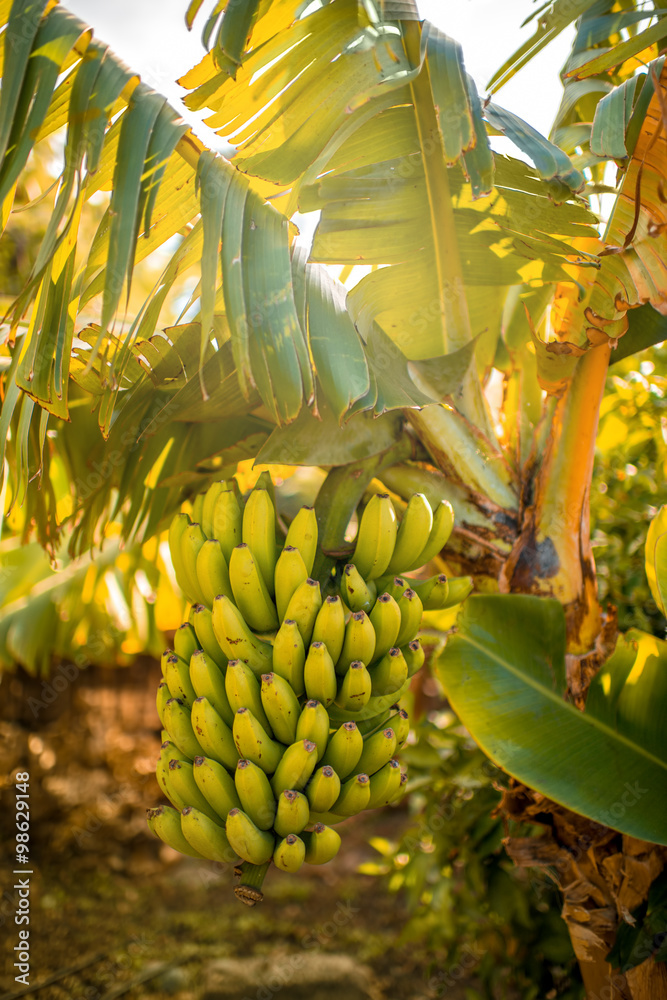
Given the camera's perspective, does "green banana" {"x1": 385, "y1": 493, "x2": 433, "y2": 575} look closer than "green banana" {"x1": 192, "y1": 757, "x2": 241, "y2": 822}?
No

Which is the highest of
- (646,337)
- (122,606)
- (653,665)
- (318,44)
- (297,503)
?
(318,44)

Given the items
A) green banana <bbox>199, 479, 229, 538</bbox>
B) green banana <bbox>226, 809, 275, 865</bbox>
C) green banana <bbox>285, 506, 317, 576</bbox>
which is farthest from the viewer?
green banana <bbox>199, 479, 229, 538</bbox>

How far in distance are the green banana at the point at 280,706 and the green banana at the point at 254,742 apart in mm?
22

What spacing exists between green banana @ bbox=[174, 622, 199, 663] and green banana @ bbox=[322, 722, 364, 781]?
307 millimetres

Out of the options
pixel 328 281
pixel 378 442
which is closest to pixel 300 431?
pixel 378 442

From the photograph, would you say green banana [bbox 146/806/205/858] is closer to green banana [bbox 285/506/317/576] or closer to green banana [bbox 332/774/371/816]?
green banana [bbox 332/774/371/816]

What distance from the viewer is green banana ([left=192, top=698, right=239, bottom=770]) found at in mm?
950

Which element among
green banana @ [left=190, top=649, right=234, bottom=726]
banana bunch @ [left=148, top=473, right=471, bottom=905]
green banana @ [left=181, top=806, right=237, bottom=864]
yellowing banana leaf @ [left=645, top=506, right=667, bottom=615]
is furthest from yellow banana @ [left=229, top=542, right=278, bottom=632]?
yellowing banana leaf @ [left=645, top=506, right=667, bottom=615]

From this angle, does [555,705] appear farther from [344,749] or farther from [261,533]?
[261,533]

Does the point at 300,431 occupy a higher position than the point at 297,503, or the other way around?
the point at 300,431

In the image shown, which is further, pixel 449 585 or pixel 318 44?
pixel 449 585

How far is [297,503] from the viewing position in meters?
1.42

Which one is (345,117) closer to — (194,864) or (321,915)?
(321,915)

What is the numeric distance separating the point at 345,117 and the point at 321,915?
13.9 feet
